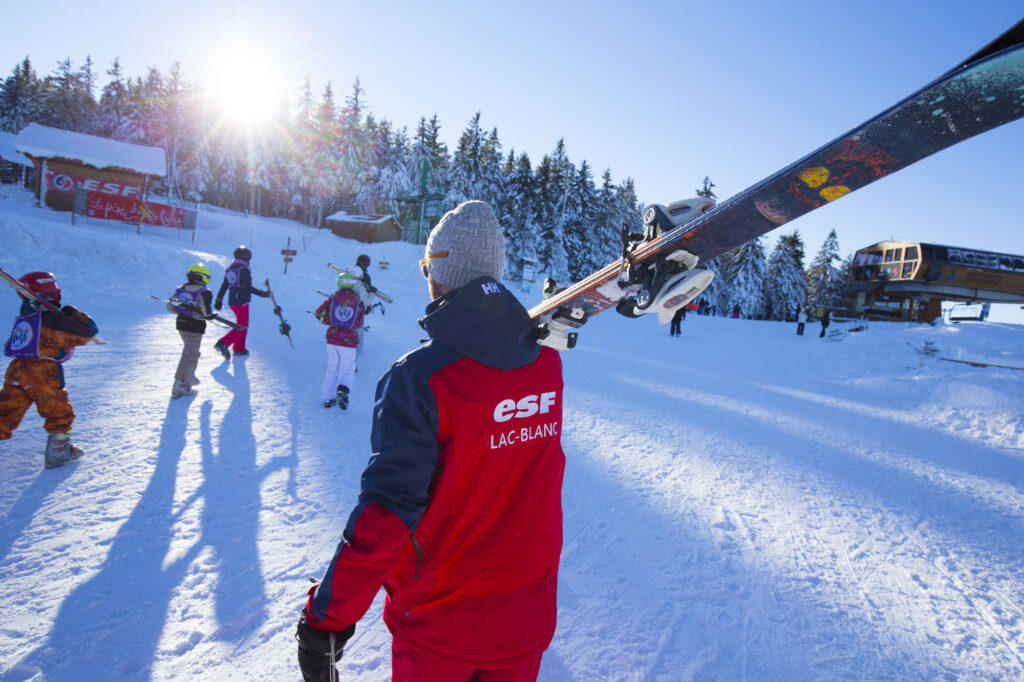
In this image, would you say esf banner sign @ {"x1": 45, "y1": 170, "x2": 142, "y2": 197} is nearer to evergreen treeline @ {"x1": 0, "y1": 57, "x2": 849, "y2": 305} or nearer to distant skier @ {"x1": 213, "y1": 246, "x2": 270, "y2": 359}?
evergreen treeline @ {"x1": 0, "y1": 57, "x2": 849, "y2": 305}

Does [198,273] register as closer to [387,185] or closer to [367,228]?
[367,228]

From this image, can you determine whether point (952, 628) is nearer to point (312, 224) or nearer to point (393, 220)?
point (393, 220)

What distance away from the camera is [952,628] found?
3178mm

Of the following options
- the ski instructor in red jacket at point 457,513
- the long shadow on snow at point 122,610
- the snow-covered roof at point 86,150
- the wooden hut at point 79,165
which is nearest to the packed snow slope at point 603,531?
→ the long shadow on snow at point 122,610

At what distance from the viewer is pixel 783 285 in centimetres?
4350

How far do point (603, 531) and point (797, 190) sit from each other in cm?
319

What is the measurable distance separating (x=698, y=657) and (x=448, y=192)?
1616 inches

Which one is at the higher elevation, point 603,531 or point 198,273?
point 198,273

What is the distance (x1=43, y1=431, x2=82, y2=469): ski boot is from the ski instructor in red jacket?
4269mm

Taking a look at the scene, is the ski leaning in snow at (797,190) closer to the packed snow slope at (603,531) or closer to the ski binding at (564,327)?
the ski binding at (564,327)

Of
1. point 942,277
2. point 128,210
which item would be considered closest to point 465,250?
point 128,210

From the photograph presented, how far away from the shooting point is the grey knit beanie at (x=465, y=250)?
160 centimetres

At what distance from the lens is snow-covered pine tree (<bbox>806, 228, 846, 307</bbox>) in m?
44.6

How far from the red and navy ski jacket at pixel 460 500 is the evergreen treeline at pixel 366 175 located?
120ft
